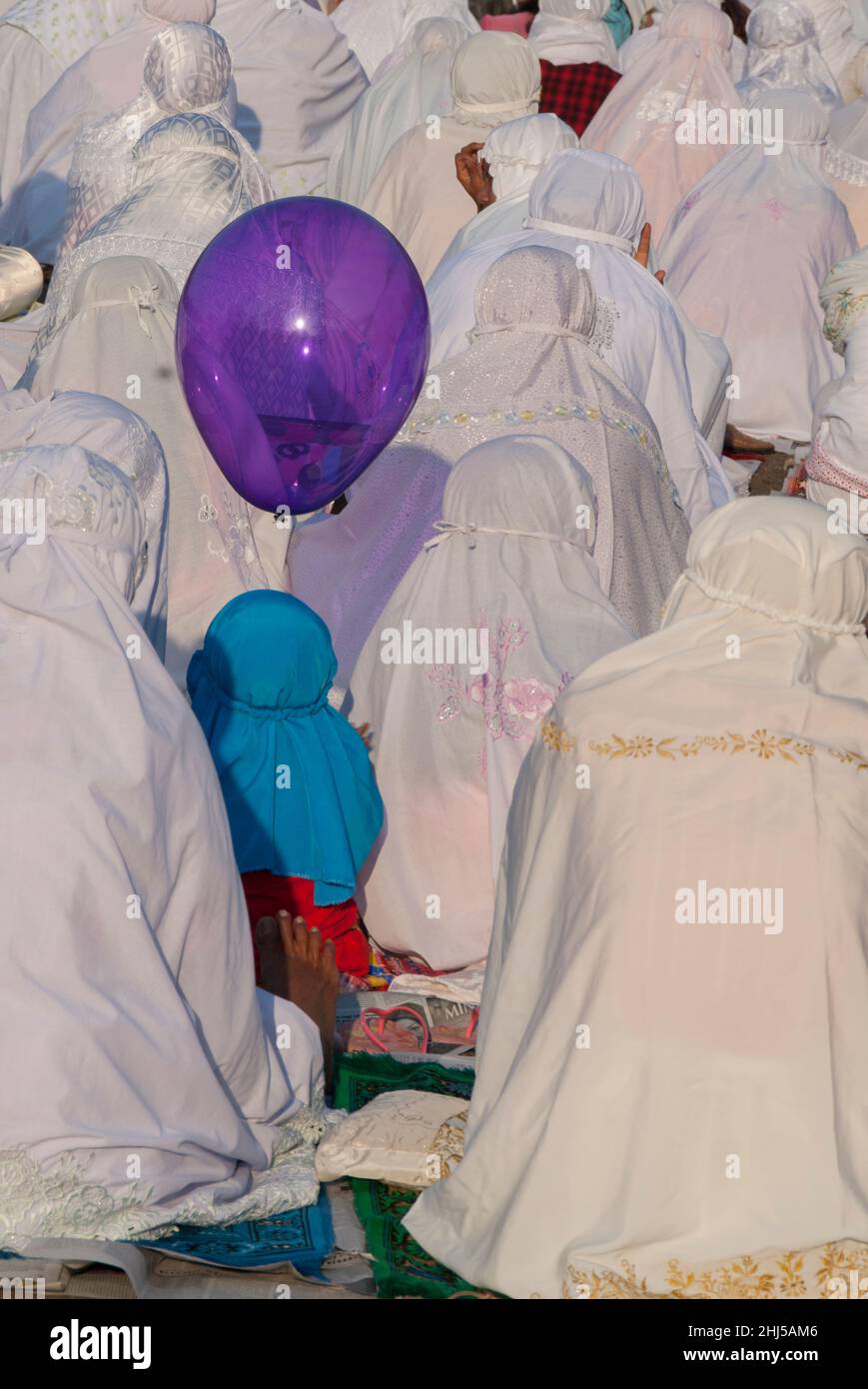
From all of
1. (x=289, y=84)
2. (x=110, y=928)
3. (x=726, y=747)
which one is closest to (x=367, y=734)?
(x=110, y=928)

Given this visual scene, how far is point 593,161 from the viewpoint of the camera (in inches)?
244

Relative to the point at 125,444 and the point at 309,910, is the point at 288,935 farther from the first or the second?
the point at 125,444

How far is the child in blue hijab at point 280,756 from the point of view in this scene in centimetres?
414

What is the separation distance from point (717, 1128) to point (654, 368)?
11.6ft

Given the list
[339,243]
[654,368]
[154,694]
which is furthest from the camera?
[654,368]

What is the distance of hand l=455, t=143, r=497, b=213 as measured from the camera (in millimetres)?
7055

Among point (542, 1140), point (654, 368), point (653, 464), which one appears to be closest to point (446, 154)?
point (654, 368)

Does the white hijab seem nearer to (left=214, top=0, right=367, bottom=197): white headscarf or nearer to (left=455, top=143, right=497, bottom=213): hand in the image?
(left=214, top=0, right=367, bottom=197): white headscarf

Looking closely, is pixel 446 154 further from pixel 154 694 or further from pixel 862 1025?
pixel 862 1025

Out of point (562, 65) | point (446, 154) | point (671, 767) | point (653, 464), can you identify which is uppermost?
point (562, 65)

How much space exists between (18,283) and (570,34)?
3128mm

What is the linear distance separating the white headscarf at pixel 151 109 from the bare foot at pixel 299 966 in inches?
141

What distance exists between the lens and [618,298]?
19.8ft

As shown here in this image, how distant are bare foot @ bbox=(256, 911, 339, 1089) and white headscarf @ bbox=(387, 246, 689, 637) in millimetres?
1804
